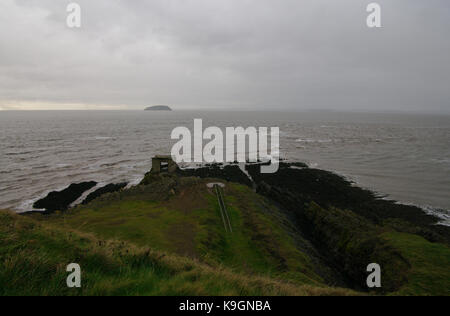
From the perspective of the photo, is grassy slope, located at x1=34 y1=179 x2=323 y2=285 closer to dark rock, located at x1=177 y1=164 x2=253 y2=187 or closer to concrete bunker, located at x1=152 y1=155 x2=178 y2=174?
concrete bunker, located at x1=152 y1=155 x2=178 y2=174

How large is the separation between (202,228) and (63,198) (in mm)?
27284

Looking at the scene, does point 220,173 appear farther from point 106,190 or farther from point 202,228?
point 202,228

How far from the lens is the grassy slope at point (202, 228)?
14.6 m

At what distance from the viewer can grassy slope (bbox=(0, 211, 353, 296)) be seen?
4.43 meters

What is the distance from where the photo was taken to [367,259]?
1683 cm

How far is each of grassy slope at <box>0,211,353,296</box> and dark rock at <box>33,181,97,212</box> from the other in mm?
→ 30437

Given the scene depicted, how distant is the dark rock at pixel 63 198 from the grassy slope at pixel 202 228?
38.9ft

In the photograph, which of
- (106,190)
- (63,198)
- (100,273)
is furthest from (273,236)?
(63,198)

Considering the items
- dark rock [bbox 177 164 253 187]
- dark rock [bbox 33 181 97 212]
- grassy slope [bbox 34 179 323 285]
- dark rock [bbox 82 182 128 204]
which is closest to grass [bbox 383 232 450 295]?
grassy slope [bbox 34 179 323 285]

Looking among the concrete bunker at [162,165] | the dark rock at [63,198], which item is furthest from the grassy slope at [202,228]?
the concrete bunker at [162,165]

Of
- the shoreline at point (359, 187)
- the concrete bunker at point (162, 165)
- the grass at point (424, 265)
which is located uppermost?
the concrete bunker at point (162, 165)

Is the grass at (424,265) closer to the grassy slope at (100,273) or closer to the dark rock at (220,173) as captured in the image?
the grassy slope at (100,273)

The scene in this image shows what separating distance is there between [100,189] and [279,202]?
27.5 meters
